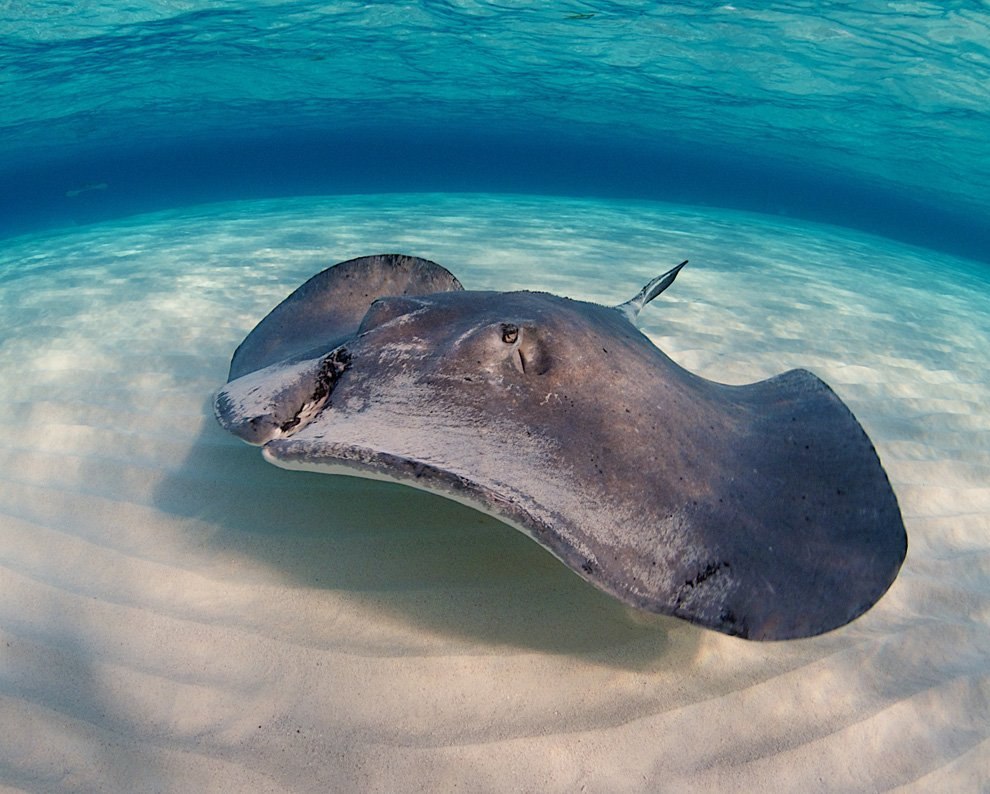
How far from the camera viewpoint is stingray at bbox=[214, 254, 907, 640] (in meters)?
1.57

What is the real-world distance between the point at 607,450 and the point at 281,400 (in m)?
1.27

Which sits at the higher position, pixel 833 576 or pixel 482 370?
pixel 482 370

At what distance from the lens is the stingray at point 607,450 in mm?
1568

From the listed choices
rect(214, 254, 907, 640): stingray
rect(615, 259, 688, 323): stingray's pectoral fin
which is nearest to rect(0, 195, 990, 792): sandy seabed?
rect(214, 254, 907, 640): stingray

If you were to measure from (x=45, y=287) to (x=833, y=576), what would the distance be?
8.90 m

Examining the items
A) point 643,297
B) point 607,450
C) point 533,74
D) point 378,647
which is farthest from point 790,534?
point 533,74

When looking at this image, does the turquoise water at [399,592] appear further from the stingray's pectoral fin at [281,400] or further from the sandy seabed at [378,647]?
the stingray's pectoral fin at [281,400]

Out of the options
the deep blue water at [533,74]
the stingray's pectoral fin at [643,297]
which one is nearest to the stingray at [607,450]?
the stingray's pectoral fin at [643,297]

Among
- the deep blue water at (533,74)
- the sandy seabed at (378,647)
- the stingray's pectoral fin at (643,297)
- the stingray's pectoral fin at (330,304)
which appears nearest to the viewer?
the sandy seabed at (378,647)

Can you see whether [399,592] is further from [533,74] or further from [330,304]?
[533,74]

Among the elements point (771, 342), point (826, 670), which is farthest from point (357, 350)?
point (771, 342)

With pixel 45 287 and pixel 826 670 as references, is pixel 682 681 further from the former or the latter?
pixel 45 287

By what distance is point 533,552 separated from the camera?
2637 millimetres

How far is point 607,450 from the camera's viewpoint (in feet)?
6.16
